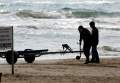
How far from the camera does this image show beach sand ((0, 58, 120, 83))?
14289 millimetres

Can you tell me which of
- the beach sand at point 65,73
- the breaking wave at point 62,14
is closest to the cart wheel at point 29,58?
the beach sand at point 65,73

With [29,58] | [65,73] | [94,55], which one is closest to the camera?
[65,73]

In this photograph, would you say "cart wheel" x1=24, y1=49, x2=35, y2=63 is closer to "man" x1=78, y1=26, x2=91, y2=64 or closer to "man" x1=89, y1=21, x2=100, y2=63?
"man" x1=78, y1=26, x2=91, y2=64

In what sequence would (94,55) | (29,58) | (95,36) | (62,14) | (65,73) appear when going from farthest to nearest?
(62,14), (29,58), (94,55), (95,36), (65,73)

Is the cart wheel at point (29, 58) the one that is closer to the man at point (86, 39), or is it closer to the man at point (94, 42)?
the man at point (86, 39)

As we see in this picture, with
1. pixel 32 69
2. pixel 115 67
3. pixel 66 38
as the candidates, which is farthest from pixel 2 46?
pixel 66 38

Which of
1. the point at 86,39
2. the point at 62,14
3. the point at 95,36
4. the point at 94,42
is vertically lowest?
the point at 62,14

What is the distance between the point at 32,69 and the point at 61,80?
2455mm

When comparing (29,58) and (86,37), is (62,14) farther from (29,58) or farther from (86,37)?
(86,37)

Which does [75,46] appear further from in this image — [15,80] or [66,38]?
[15,80]

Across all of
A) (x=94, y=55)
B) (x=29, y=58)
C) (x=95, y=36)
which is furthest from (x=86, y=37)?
(x=29, y=58)

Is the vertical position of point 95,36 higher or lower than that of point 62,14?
higher

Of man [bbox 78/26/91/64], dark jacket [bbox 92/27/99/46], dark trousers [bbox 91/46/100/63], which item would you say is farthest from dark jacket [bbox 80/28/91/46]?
dark trousers [bbox 91/46/100/63]

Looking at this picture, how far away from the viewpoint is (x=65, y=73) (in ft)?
51.4
